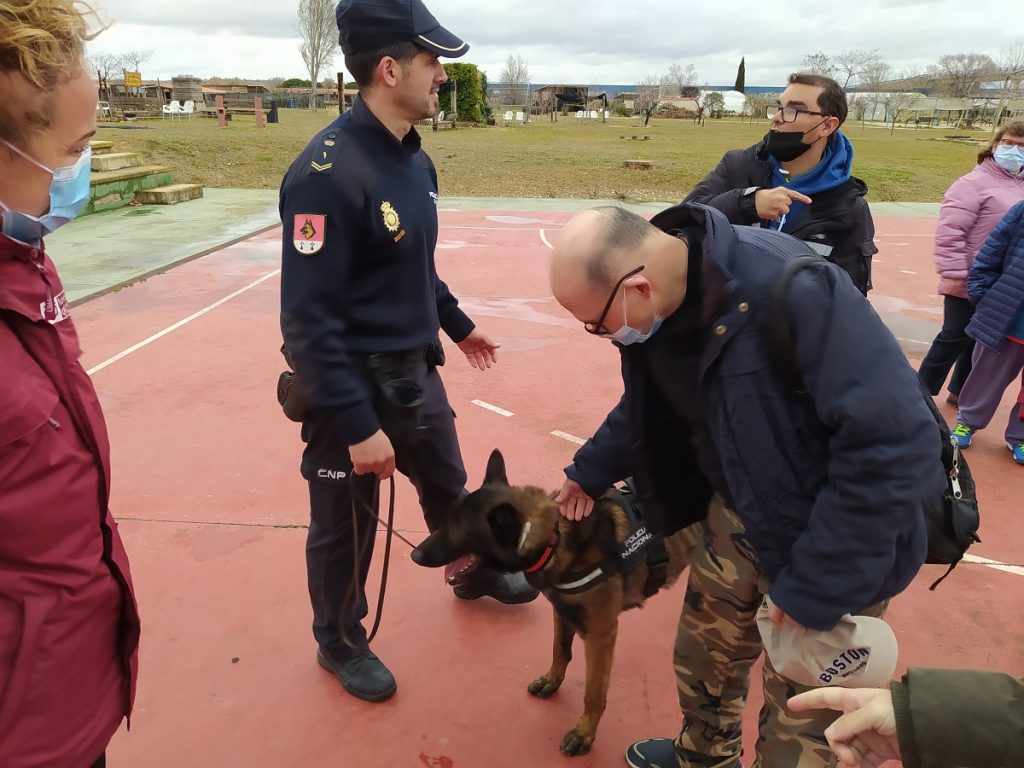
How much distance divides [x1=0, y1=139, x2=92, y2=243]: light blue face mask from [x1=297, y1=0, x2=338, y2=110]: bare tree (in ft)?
215

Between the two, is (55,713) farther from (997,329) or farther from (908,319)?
(908,319)

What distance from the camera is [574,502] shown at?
2443mm

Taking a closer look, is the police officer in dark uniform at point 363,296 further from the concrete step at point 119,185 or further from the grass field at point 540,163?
the grass field at point 540,163

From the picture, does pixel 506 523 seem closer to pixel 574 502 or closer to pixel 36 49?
pixel 574 502

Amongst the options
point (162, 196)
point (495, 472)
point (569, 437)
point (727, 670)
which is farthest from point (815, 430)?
point (162, 196)

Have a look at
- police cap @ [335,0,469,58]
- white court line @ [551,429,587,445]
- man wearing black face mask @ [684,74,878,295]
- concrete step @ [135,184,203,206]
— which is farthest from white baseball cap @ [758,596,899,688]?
concrete step @ [135,184,203,206]

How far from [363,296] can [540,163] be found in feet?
69.8

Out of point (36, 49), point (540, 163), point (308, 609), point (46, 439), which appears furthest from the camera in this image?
point (540, 163)

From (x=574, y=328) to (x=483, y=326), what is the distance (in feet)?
3.05

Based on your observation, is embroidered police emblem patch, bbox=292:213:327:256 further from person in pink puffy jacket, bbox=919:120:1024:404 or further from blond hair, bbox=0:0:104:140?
person in pink puffy jacket, bbox=919:120:1024:404

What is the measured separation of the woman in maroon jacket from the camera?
1208 mm

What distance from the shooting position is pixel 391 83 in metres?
2.27

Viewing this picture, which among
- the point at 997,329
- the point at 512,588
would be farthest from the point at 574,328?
the point at 512,588

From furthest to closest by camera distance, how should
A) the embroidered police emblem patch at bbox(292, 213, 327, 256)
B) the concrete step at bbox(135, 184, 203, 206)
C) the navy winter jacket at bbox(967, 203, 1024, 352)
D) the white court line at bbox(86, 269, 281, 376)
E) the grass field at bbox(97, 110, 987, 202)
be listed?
the grass field at bbox(97, 110, 987, 202) → the concrete step at bbox(135, 184, 203, 206) → the white court line at bbox(86, 269, 281, 376) → the navy winter jacket at bbox(967, 203, 1024, 352) → the embroidered police emblem patch at bbox(292, 213, 327, 256)
